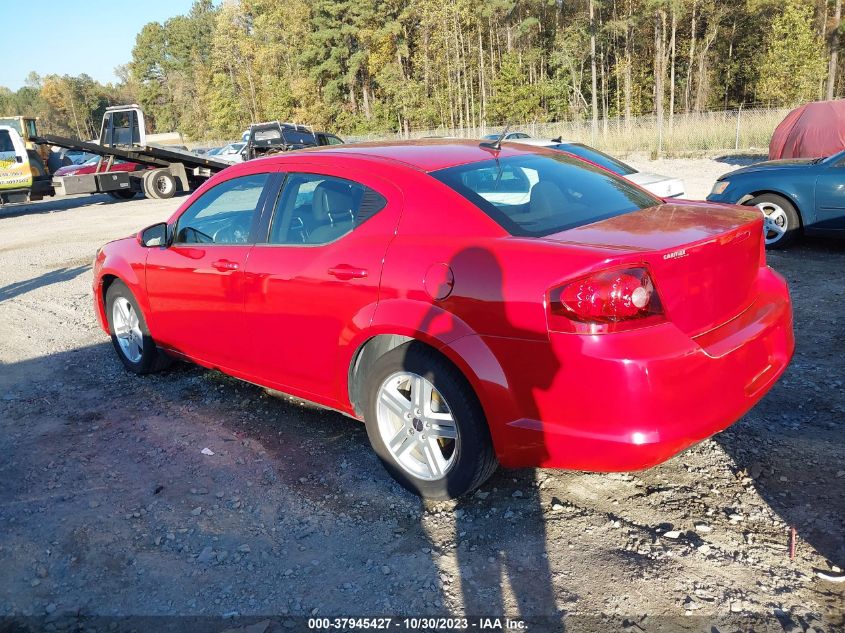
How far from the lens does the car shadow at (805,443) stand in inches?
116

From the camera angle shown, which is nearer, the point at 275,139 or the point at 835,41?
the point at 275,139

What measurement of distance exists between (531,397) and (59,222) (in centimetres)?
1931

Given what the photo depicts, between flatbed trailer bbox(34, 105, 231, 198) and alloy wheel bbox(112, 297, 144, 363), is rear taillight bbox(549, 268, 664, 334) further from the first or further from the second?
flatbed trailer bbox(34, 105, 231, 198)

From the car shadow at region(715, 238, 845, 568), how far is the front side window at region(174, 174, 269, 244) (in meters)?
3.02

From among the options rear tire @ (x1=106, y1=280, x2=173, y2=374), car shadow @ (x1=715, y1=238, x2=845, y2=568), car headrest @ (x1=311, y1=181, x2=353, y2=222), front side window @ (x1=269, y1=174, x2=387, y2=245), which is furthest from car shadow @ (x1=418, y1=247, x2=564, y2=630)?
rear tire @ (x1=106, y1=280, x2=173, y2=374)

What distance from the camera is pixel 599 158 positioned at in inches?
367

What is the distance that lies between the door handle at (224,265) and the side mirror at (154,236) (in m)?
0.73

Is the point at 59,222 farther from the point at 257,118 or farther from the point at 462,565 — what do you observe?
the point at 257,118

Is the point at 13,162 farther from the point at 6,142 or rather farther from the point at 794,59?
the point at 794,59

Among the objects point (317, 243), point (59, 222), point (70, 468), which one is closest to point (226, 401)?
point (70, 468)

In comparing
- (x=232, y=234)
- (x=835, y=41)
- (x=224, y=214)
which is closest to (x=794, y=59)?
(x=835, y=41)

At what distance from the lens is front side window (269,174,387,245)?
352 centimetres

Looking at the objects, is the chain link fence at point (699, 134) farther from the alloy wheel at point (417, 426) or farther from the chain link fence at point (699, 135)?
the alloy wheel at point (417, 426)

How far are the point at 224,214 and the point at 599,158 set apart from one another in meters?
6.28
